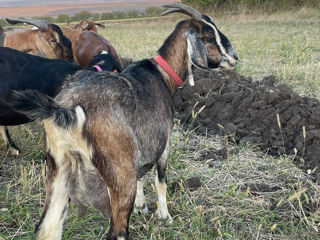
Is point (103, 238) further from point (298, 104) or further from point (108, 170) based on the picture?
point (298, 104)

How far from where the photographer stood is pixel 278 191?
326 cm

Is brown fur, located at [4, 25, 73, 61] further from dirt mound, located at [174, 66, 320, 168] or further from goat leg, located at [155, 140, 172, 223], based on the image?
goat leg, located at [155, 140, 172, 223]

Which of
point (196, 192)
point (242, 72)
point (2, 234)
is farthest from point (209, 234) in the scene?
point (242, 72)

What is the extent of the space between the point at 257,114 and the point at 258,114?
0.6 inches

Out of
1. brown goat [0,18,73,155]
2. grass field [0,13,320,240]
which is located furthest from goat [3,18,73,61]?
grass field [0,13,320,240]

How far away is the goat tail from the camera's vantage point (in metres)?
2.00

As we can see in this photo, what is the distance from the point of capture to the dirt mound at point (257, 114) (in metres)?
3.97

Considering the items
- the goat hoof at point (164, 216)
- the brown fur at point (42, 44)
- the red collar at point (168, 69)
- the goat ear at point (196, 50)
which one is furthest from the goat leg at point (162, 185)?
the brown fur at point (42, 44)

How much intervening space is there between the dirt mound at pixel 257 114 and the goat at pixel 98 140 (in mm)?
1801

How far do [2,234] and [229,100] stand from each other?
3530 mm

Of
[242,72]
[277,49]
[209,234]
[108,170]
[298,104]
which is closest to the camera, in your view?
[108,170]

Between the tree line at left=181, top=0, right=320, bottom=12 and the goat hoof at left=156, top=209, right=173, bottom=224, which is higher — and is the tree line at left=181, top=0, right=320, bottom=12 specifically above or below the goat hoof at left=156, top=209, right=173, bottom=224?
below

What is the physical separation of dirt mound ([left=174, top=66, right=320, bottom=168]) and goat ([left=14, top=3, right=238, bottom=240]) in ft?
4.72

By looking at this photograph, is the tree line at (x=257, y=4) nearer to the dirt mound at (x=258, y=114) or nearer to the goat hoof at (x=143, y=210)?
the dirt mound at (x=258, y=114)
